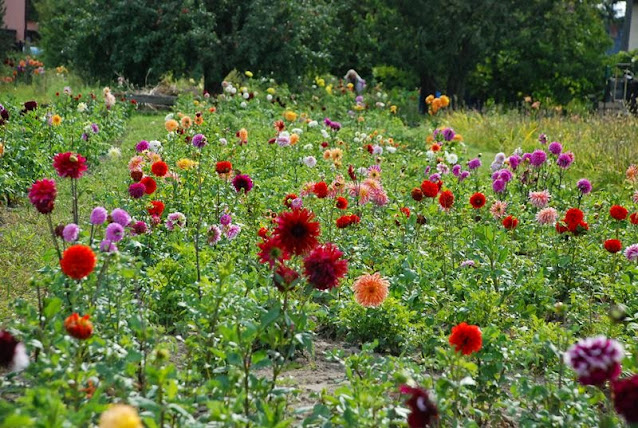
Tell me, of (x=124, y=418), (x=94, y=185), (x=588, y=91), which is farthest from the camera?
(x=588, y=91)

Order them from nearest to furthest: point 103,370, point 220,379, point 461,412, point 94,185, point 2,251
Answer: point 103,370 → point 220,379 → point 461,412 → point 2,251 → point 94,185

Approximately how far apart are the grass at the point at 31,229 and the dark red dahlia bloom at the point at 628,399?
1.92m

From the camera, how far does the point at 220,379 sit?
2.56 metres

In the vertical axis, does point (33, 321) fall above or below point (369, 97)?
above

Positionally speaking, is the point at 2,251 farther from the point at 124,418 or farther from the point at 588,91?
the point at 588,91

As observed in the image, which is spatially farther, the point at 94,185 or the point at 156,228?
the point at 94,185

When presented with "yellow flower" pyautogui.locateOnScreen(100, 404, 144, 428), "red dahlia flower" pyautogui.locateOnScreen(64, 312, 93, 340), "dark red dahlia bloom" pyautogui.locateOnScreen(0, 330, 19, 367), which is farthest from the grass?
"yellow flower" pyautogui.locateOnScreen(100, 404, 144, 428)

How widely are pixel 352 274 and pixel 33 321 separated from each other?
7.82 feet

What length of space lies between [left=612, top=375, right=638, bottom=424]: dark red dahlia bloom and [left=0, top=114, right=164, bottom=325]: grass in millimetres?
1925

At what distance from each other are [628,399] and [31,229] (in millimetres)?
5029

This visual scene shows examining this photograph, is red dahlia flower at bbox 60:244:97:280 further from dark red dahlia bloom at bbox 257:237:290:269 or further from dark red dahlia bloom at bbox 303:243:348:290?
dark red dahlia bloom at bbox 303:243:348:290

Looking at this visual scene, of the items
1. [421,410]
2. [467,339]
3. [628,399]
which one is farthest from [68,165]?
[628,399]

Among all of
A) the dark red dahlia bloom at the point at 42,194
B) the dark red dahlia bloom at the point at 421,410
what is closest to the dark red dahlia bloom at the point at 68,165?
the dark red dahlia bloom at the point at 42,194

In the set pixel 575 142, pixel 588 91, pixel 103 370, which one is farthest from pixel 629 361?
pixel 588 91
